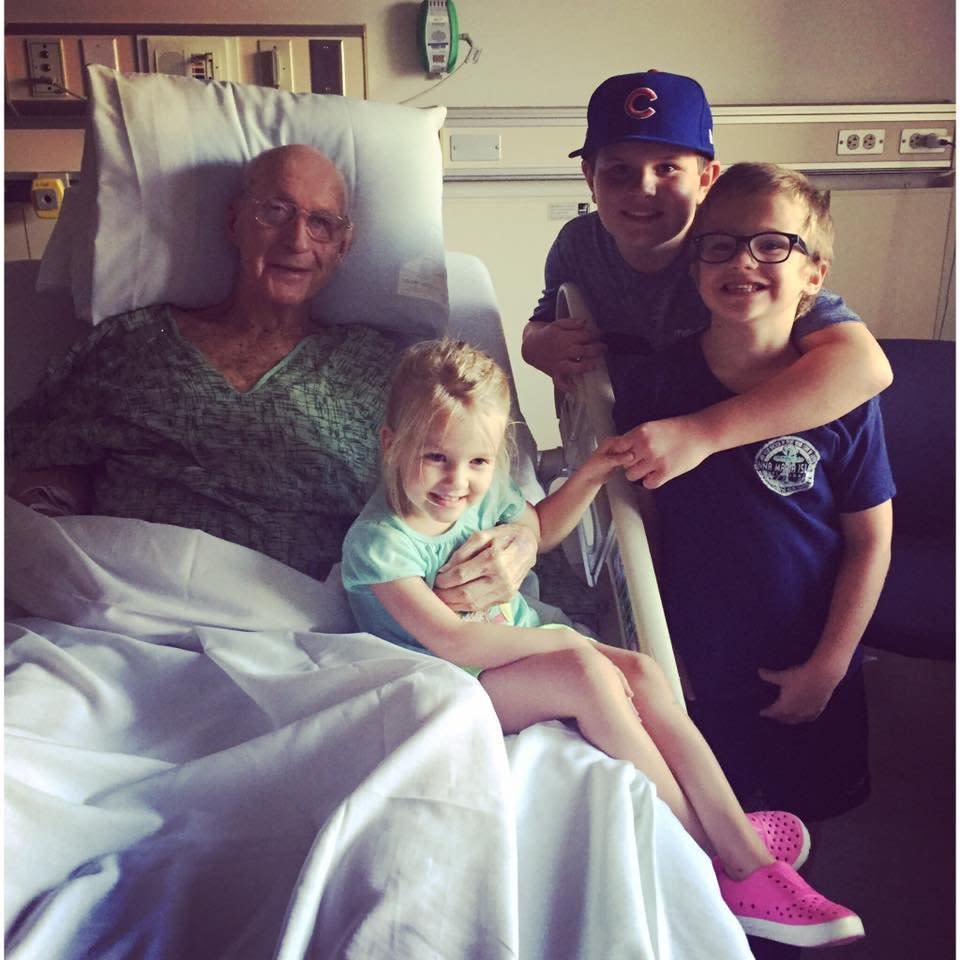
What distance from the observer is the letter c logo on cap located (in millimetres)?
1340

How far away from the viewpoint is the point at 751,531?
3.99 feet

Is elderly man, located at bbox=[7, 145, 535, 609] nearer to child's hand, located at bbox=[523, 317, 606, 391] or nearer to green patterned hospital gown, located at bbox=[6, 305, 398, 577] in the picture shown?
green patterned hospital gown, located at bbox=[6, 305, 398, 577]

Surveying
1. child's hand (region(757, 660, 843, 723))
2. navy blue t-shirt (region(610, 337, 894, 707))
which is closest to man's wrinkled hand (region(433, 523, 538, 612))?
navy blue t-shirt (region(610, 337, 894, 707))

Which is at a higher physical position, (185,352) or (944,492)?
(185,352)

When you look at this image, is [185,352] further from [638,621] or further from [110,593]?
[638,621]

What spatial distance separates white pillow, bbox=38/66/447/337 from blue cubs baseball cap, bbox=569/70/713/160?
0.43 m

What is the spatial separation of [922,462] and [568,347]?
0.90 meters

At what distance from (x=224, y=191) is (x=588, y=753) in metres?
1.21

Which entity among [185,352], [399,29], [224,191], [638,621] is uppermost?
[399,29]

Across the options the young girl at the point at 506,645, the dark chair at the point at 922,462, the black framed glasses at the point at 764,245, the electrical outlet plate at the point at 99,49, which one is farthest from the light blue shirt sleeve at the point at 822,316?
the electrical outlet plate at the point at 99,49

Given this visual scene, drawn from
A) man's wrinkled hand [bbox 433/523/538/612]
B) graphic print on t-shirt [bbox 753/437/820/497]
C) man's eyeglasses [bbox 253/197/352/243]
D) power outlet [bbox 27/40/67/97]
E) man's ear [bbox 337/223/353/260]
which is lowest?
man's wrinkled hand [bbox 433/523/538/612]

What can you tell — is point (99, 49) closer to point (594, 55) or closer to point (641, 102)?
point (594, 55)

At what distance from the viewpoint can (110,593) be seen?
1165mm

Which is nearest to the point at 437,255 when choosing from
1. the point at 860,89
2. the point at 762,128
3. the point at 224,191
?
the point at 224,191
